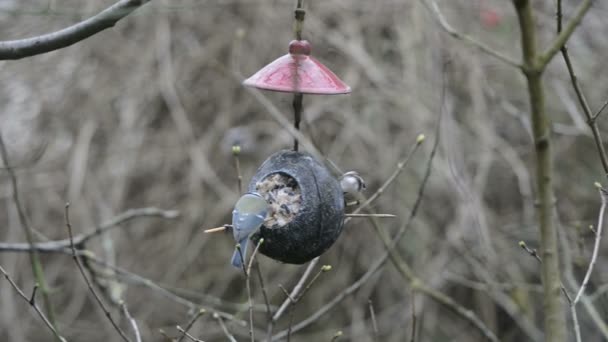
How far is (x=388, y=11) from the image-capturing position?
4195 mm

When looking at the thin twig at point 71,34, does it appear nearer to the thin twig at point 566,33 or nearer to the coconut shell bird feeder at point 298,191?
the coconut shell bird feeder at point 298,191

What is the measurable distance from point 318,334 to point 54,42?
114 inches

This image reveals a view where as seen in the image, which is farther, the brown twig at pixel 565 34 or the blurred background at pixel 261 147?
the blurred background at pixel 261 147

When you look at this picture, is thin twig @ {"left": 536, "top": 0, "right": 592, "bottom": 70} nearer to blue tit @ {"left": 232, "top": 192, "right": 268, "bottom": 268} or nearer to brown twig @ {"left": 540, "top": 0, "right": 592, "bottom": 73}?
brown twig @ {"left": 540, "top": 0, "right": 592, "bottom": 73}

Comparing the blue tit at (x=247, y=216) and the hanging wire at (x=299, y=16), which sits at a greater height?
the hanging wire at (x=299, y=16)

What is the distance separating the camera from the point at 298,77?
169cm

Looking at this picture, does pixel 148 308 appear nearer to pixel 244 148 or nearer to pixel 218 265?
pixel 218 265

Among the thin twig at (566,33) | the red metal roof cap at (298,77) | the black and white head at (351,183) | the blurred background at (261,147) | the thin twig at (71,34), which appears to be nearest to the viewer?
the thin twig at (566,33)

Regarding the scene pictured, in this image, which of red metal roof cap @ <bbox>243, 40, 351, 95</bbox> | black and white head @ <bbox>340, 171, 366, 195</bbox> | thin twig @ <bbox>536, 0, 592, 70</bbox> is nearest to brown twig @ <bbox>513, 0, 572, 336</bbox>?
thin twig @ <bbox>536, 0, 592, 70</bbox>

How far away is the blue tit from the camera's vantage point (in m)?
1.65

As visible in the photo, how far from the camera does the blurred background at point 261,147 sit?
391 centimetres

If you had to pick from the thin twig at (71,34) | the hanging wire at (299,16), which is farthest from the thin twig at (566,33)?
the thin twig at (71,34)

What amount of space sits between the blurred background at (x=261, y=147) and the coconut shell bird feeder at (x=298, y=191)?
2.06 metres

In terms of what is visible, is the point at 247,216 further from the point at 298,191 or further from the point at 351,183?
the point at 351,183
